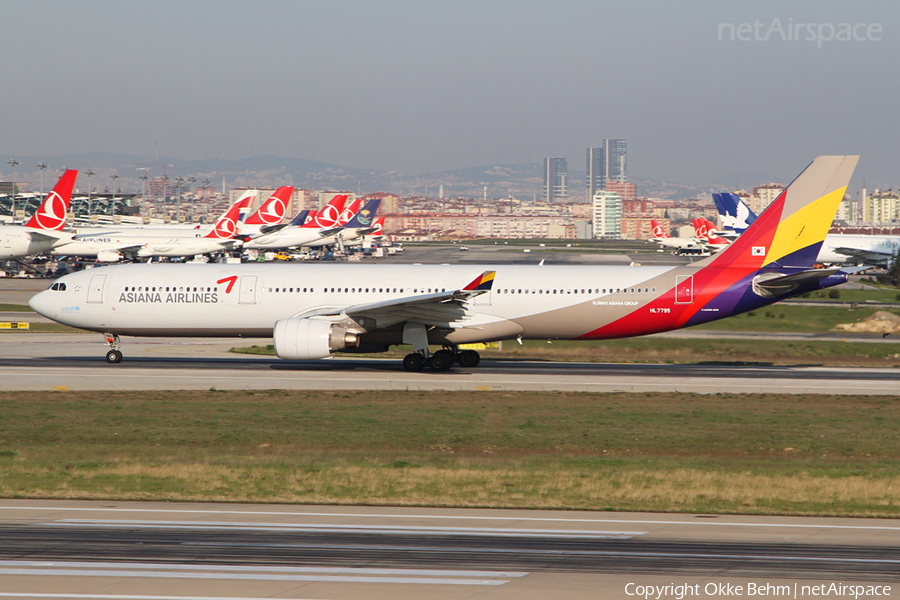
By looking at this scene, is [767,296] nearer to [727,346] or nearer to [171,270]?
[727,346]

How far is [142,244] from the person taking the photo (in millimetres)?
103312

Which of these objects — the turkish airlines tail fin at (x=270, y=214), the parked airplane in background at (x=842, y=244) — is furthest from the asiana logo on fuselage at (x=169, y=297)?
the turkish airlines tail fin at (x=270, y=214)

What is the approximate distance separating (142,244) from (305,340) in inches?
3075

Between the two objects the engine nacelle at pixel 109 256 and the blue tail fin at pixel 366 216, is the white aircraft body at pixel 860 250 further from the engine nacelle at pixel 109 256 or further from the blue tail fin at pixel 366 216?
the engine nacelle at pixel 109 256

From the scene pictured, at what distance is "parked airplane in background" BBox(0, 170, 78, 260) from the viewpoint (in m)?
84.1

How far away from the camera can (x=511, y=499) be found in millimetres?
16453

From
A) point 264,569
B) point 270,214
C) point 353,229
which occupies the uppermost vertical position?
point 270,214

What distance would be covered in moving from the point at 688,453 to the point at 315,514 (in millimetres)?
10785

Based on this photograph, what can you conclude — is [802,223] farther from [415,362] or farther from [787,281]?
[415,362]

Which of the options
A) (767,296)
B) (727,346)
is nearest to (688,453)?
(767,296)

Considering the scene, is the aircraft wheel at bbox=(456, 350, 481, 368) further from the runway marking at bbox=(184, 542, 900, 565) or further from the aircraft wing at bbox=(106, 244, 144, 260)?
the aircraft wing at bbox=(106, 244, 144, 260)

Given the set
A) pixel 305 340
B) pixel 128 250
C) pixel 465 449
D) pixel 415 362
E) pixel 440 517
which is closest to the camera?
pixel 440 517

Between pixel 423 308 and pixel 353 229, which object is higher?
pixel 353 229

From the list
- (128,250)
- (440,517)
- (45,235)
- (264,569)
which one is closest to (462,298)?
(440,517)
